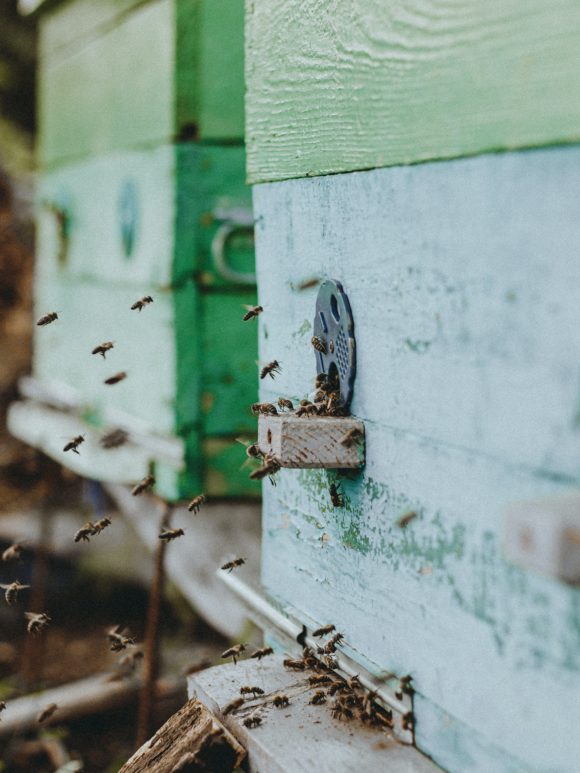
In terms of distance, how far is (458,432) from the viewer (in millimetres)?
1347

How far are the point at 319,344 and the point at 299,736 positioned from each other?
70 cm

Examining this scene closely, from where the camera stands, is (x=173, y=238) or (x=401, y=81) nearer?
(x=401, y=81)

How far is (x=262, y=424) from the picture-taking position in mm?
1660

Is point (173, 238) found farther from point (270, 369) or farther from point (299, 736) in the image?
point (299, 736)

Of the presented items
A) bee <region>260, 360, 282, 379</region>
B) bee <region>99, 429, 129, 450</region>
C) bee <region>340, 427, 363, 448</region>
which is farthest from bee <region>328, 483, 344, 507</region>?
bee <region>99, 429, 129, 450</region>

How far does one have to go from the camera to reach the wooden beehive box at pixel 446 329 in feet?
3.75

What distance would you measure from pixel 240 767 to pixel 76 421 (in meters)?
2.50

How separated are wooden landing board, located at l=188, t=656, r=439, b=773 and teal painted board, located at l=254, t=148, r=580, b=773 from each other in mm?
86

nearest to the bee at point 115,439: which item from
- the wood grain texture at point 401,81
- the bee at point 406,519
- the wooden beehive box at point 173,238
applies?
the wooden beehive box at point 173,238

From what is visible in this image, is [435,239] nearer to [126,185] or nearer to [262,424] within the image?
[262,424]

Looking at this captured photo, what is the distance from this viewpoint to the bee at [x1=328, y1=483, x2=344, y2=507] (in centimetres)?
174

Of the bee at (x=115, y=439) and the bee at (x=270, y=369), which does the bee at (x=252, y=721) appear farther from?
the bee at (x=115, y=439)

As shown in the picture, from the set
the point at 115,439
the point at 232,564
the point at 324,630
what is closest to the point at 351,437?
the point at 324,630

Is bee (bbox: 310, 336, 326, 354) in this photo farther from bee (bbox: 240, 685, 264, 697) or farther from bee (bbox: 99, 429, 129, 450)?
bee (bbox: 99, 429, 129, 450)
